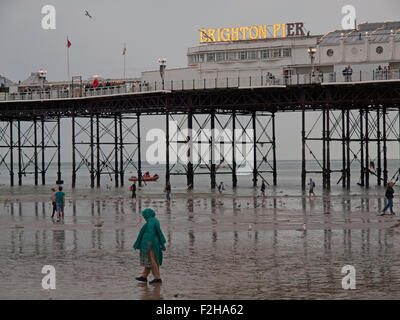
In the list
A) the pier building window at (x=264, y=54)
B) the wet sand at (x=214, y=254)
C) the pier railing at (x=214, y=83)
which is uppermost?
the pier building window at (x=264, y=54)

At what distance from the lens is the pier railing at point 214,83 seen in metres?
55.8

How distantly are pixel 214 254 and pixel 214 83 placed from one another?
4250 centimetres

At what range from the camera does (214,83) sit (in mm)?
62781

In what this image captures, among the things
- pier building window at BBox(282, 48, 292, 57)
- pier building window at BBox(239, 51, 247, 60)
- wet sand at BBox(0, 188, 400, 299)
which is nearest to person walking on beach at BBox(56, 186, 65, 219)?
wet sand at BBox(0, 188, 400, 299)

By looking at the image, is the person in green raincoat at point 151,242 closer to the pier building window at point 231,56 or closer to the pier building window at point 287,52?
the pier building window at point 287,52

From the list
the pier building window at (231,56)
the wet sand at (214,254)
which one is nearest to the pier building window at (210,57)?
the pier building window at (231,56)

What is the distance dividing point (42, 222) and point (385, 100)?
33696 millimetres

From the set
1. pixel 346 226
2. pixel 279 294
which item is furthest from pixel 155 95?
pixel 279 294

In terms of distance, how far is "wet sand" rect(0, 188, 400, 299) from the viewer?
1584 centimetres

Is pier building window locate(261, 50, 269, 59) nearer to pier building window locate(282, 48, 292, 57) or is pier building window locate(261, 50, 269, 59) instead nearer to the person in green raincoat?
pier building window locate(282, 48, 292, 57)

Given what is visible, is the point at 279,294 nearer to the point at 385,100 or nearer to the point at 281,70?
the point at 385,100

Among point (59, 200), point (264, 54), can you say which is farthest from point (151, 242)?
point (264, 54)

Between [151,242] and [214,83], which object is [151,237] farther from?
[214,83]

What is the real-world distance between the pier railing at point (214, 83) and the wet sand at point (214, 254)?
65.7 ft
